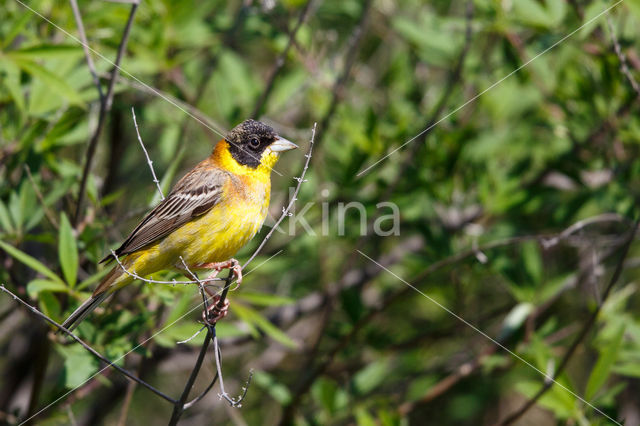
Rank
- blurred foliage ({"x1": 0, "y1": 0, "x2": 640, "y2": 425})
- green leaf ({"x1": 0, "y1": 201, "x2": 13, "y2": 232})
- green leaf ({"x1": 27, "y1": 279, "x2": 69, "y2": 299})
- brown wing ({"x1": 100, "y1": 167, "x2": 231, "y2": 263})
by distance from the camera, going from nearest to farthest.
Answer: green leaf ({"x1": 27, "y1": 279, "x2": 69, "y2": 299}) → brown wing ({"x1": 100, "y1": 167, "x2": 231, "y2": 263}) → green leaf ({"x1": 0, "y1": 201, "x2": 13, "y2": 232}) → blurred foliage ({"x1": 0, "y1": 0, "x2": 640, "y2": 425})

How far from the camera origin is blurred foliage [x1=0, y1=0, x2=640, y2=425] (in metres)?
4.82

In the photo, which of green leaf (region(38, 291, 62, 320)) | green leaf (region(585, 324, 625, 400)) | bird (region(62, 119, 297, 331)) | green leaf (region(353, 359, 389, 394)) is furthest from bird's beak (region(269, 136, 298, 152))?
green leaf (region(585, 324, 625, 400))

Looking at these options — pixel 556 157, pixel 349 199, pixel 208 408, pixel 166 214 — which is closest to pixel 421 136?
pixel 349 199

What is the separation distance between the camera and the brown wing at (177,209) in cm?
424

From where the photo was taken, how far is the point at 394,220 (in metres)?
6.00

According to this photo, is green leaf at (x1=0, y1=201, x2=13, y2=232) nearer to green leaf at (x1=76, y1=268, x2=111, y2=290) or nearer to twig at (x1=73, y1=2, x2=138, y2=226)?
twig at (x1=73, y1=2, x2=138, y2=226)

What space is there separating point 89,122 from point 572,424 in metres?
4.05

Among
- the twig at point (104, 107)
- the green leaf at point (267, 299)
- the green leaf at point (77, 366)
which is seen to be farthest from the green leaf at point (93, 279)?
the green leaf at point (267, 299)

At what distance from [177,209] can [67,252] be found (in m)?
0.68

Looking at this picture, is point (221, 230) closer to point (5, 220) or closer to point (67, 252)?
point (67, 252)

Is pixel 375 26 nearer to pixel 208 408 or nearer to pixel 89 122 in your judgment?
pixel 89 122

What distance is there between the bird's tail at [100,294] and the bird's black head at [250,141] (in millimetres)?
1027

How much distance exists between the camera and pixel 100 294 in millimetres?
4043

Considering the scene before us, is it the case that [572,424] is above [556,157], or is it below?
below
